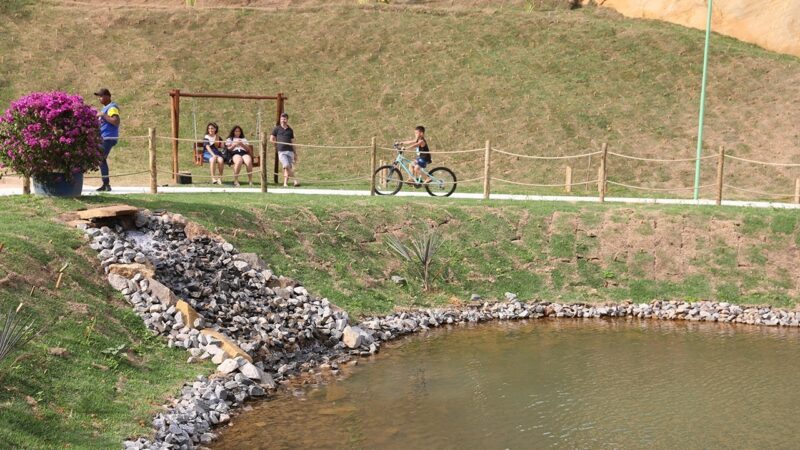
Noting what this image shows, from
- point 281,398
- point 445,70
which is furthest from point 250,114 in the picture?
point 281,398

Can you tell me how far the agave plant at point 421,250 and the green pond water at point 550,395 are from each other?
1778 mm

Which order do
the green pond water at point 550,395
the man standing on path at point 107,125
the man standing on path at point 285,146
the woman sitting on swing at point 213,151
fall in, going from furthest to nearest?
Result: the man standing on path at point 285,146 → the woman sitting on swing at point 213,151 → the man standing on path at point 107,125 → the green pond water at point 550,395

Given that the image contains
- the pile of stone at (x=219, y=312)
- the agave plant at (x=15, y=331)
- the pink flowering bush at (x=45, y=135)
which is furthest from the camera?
the pink flowering bush at (x=45, y=135)

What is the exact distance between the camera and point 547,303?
631 inches

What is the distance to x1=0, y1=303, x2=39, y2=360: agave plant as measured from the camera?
832 cm

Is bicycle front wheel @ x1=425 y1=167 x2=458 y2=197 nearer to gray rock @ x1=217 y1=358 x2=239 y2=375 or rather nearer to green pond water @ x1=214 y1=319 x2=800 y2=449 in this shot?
green pond water @ x1=214 y1=319 x2=800 y2=449

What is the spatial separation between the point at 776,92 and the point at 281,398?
2767cm

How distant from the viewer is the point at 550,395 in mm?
11047

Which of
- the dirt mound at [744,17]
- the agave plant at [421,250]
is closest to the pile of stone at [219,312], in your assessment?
the agave plant at [421,250]

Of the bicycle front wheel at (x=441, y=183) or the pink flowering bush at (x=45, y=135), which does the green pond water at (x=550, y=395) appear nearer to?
the pink flowering bush at (x=45, y=135)

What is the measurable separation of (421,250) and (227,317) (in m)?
4.84

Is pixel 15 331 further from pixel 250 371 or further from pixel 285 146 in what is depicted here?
pixel 285 146

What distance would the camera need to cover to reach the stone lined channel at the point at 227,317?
1062cm

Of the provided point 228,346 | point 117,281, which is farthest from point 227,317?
point 117,281
